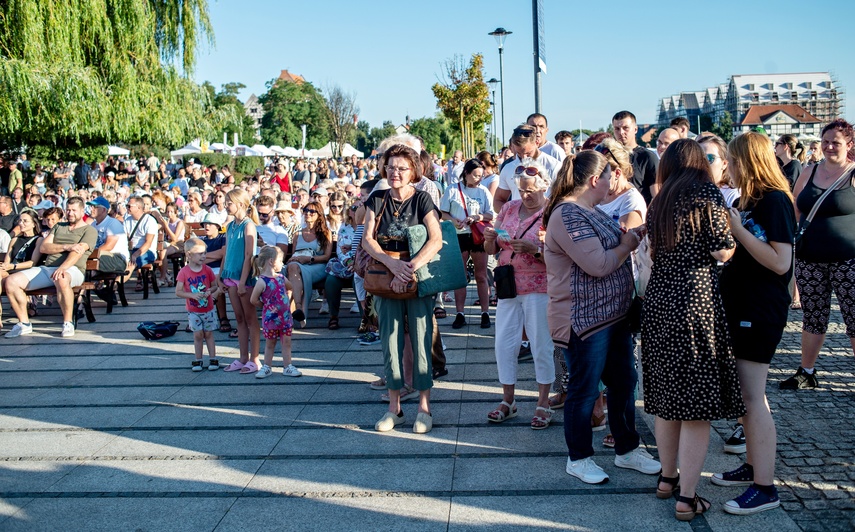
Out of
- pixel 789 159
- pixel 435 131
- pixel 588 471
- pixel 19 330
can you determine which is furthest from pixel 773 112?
pixel 588 471

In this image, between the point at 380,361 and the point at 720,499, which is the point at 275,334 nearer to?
the point at 380,361

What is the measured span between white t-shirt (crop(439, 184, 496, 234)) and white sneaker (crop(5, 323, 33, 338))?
5386mm

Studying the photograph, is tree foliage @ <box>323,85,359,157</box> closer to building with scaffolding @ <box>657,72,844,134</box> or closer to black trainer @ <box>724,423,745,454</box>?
black trainer @ <box>724,423,745,454</box>

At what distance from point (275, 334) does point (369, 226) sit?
2.04 m

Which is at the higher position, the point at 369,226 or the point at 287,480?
the point at 369,226

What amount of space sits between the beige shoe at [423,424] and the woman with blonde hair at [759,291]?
6.73 feet

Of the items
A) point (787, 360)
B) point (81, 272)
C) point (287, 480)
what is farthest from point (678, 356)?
point (81, 272)

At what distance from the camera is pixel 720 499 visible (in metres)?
3.91

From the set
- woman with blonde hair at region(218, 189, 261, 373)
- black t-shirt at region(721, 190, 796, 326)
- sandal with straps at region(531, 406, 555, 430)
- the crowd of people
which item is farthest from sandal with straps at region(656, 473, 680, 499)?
woman with blonde hair at region(218, 189, 261, 373)

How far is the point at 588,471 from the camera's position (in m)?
4.18

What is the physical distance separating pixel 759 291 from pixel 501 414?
206 cm

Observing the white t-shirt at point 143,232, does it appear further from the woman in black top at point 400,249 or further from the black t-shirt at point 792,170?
the black t-shirt at point 792,170

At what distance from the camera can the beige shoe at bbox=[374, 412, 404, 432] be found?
5.22 meters

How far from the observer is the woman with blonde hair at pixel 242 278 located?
6996mm
